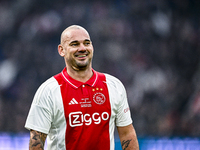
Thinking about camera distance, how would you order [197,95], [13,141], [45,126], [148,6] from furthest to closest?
1. [148,6]
2. [197,95]
3. [13,141]
4. [45,126]

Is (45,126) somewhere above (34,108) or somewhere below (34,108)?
below

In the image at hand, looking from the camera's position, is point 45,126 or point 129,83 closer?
point 45,126

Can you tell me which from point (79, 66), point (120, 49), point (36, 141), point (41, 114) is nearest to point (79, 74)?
point (79, 66)

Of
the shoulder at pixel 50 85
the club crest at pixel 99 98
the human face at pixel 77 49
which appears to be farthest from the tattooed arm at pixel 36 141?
the human face at pixel 77 49

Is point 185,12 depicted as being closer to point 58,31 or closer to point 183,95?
point 183,95

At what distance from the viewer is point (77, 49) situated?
224 centimetres

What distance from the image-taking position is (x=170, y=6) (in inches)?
271

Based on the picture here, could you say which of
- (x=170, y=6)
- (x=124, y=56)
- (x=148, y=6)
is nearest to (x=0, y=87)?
(x=124, y=56)

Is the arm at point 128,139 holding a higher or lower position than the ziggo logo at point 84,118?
lower

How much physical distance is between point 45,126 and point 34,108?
0.51ft

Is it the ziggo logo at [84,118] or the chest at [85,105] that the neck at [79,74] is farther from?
the ziggo logo at [84,118]

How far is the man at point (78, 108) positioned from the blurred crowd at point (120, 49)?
14.2ft

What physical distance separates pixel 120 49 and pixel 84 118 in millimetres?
4842

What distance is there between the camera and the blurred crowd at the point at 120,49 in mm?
A: 6598
